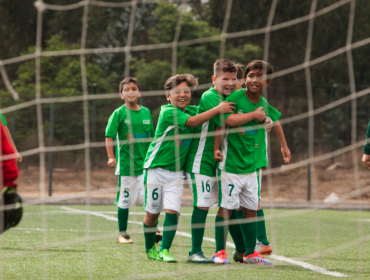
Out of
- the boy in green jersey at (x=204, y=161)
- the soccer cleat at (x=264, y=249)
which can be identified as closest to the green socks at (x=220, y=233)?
the boy in green jersey at (x=204, y=161)

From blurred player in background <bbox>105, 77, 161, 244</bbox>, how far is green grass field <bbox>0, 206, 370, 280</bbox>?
13.7 inches

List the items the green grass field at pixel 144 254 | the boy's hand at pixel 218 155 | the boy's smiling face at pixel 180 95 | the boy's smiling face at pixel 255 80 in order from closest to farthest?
the green grass field at pixel 144 254 < the boy's hand at pixel 218 155 < the boy's smiling face at pixel 255 80 < the boy's smiling face at pixel 180 95

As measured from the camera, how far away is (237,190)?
16.3ft

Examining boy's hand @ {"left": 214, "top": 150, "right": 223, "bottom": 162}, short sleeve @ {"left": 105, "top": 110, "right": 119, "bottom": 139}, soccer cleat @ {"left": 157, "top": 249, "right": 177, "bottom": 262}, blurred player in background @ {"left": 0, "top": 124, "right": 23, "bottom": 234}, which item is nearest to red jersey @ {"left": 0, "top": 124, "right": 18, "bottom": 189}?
blurred player in background @ {"left": 0, "top": 124, "right": 23, "bottom": 234}

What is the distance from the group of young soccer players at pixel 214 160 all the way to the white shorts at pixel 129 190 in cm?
106

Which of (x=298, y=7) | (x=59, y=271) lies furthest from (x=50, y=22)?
(x=59, y=271)

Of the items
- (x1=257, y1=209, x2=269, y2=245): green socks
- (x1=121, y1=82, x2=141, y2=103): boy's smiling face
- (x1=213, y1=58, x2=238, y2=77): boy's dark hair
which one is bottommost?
(x1=257, y1=209, x2=269, y2=245): green socks

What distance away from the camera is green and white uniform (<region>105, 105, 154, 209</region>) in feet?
20.9

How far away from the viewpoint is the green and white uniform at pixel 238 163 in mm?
4965

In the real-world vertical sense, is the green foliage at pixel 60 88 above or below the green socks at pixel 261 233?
above

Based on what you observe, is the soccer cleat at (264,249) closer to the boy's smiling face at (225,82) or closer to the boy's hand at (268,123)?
the boy's hand at (268,123)

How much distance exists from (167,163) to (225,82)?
81 centimetres

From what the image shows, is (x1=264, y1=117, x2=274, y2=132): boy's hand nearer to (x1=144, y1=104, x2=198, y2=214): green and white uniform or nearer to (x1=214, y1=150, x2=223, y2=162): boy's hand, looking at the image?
(x1=214, y1=150, x2=223, y2=162): boy's hand

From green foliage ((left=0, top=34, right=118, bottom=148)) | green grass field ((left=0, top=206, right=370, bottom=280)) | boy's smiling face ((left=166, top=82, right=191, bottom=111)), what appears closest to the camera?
green grass field ((left=0, top=206, right=370, bottom=280))
